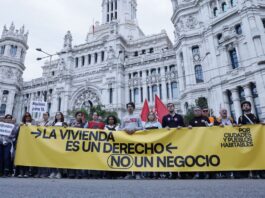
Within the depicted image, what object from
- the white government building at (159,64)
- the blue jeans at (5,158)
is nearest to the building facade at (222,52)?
the white government building at (159,64)

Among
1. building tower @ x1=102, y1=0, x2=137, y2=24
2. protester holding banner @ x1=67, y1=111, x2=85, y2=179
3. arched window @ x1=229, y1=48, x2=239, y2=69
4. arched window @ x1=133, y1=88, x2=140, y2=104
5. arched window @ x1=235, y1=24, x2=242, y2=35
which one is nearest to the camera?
protester holding banner @ x1=67, y1=111, x2=85, y2=179

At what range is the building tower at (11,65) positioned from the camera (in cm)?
4062

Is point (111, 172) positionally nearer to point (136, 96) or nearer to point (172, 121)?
point (172, 121)

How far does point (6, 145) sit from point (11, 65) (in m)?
40.2

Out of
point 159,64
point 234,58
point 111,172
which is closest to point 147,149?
point 111,172

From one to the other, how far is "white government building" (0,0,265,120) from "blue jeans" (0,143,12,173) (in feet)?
52.0

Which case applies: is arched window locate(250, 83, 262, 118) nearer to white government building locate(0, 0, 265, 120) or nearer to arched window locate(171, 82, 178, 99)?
white government building locate(0, 0, 265, 120)

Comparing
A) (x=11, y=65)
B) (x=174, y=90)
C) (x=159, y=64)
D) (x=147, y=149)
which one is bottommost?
(x=147, y=149)

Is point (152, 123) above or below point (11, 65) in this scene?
below

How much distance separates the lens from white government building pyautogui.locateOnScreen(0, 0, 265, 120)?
22734 mm

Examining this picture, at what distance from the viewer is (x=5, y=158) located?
6.84 m

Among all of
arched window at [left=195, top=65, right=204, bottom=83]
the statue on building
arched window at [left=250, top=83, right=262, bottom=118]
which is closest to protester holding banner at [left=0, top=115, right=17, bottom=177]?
arched window at [left=250, top=83, right=262, bottom=118]

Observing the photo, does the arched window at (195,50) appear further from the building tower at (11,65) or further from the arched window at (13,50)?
the arched window at (13,50)

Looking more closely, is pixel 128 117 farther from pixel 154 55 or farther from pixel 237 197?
pixel 154 55
